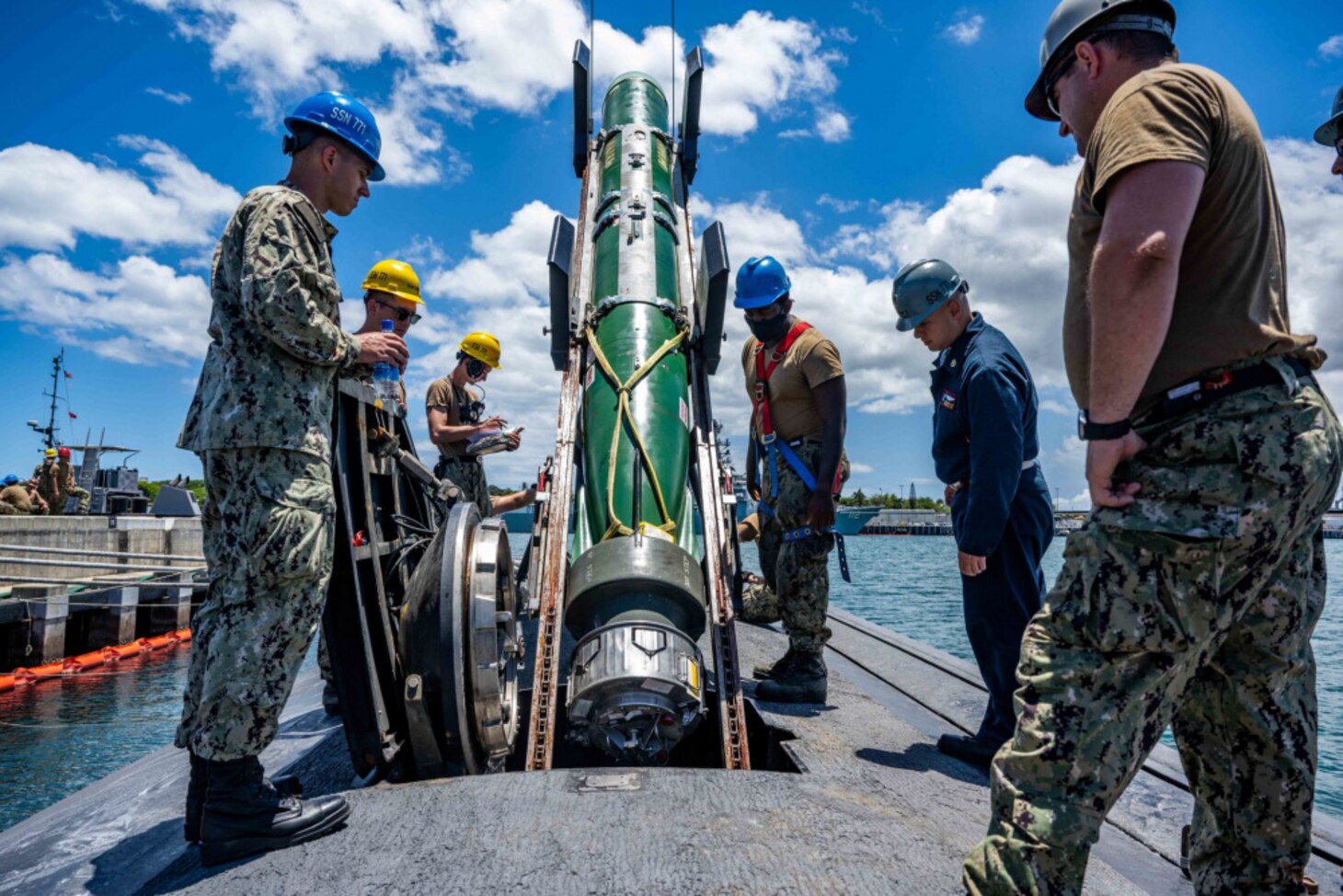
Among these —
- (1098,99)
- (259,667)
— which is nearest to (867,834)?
(259,667)

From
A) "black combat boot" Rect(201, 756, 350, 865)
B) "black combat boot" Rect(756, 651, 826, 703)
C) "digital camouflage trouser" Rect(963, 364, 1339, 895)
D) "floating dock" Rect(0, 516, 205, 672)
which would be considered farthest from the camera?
"floating dock" Rect(0, 516, 205, 672)

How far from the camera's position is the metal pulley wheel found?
8.46 feet

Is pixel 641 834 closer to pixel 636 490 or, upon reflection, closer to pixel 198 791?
pixel 198 791

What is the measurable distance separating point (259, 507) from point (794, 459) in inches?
96.5

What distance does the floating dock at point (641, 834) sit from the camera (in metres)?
1.79

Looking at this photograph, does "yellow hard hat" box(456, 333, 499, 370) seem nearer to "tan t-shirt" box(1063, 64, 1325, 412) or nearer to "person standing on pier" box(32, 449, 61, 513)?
"tan t-shirt" box(1063, 64, 1325, 412)

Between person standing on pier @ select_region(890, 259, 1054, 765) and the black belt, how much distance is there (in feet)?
4.40

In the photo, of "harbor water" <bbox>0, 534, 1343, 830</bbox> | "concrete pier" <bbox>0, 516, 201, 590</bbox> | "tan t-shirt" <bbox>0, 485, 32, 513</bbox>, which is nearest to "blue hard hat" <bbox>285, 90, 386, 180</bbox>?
"harbor water" <bbox>0, 534, 1343, 830</bbox>

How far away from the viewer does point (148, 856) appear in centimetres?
225

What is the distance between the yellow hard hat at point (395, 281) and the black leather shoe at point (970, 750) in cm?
315

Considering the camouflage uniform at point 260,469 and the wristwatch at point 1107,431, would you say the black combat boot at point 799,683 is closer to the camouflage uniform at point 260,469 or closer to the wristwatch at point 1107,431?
the camouflage uniform at point 260,469

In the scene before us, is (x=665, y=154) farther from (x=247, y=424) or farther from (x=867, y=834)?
(x=867, y=834)

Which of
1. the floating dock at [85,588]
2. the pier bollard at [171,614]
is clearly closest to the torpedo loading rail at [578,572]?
the floating dock at [85,588]

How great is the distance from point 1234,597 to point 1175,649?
0.17 metres
